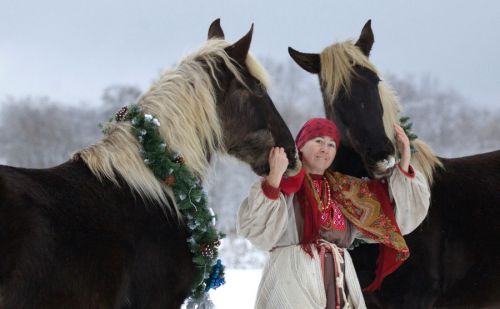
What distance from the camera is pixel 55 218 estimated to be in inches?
102

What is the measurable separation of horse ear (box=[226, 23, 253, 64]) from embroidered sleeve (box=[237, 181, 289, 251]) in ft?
2.32

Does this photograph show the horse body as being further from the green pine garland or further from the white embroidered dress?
the green pine garland

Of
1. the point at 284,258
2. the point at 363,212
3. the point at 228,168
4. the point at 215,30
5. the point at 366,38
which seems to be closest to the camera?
the point at 284,258

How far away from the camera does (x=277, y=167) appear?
10.4ft

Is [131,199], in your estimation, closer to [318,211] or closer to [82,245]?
[82,245]

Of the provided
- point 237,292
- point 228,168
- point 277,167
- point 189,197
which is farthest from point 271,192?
point 228,168

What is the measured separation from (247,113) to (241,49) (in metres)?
0.35

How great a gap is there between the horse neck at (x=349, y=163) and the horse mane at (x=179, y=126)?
36.5 inches

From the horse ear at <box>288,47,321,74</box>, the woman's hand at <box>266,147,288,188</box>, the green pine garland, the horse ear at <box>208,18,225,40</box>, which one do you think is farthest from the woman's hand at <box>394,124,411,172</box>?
the horse ear at <box>208,18,225,40</box>

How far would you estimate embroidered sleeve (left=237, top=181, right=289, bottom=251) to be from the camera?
3.10 metres

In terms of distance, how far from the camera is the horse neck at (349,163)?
4.02 metres

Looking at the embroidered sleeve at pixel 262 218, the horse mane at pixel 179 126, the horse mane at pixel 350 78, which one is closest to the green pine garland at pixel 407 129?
the horse mane at pixel 350 78

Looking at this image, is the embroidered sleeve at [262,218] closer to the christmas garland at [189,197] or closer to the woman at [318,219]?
the woman at [318,219]

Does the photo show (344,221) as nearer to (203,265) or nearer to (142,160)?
(203,265)
